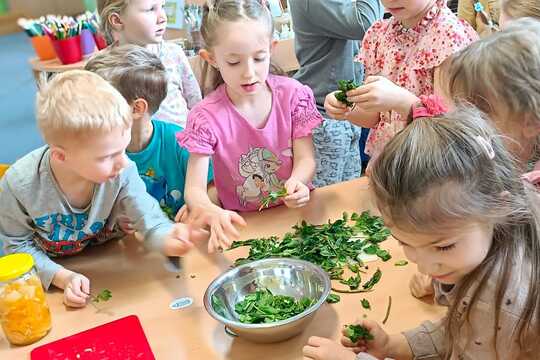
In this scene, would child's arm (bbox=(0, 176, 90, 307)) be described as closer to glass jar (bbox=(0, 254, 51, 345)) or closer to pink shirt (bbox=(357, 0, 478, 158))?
glass jar (bbox=(0, 254, 51, 345))

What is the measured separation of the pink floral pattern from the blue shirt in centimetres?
25

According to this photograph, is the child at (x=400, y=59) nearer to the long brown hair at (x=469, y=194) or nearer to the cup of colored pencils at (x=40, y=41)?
the long brown hair at (x=469, y=194)

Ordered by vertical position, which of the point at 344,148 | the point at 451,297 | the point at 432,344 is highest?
the point at 451,297

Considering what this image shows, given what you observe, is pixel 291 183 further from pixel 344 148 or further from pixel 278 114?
pixel 344 148

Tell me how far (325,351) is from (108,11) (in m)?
1.47

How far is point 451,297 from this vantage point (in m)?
0.93

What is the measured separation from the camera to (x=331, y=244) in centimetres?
A: 130

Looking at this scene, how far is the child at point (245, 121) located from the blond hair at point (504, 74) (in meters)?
0.48

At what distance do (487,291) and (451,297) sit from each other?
0.27ft

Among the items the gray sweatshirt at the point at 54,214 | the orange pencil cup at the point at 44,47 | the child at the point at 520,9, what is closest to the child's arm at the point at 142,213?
the gray sweatshirt at the point at 54,214

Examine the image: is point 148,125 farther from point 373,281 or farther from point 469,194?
point 469,194

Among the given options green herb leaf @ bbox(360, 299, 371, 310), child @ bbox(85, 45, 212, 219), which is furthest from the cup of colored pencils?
green herb leaf @ bbox(360, 299, 371, 310)

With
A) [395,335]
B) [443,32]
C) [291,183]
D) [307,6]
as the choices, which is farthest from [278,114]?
[395,335]

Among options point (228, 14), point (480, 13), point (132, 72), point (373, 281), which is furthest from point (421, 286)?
point (480, 13)
